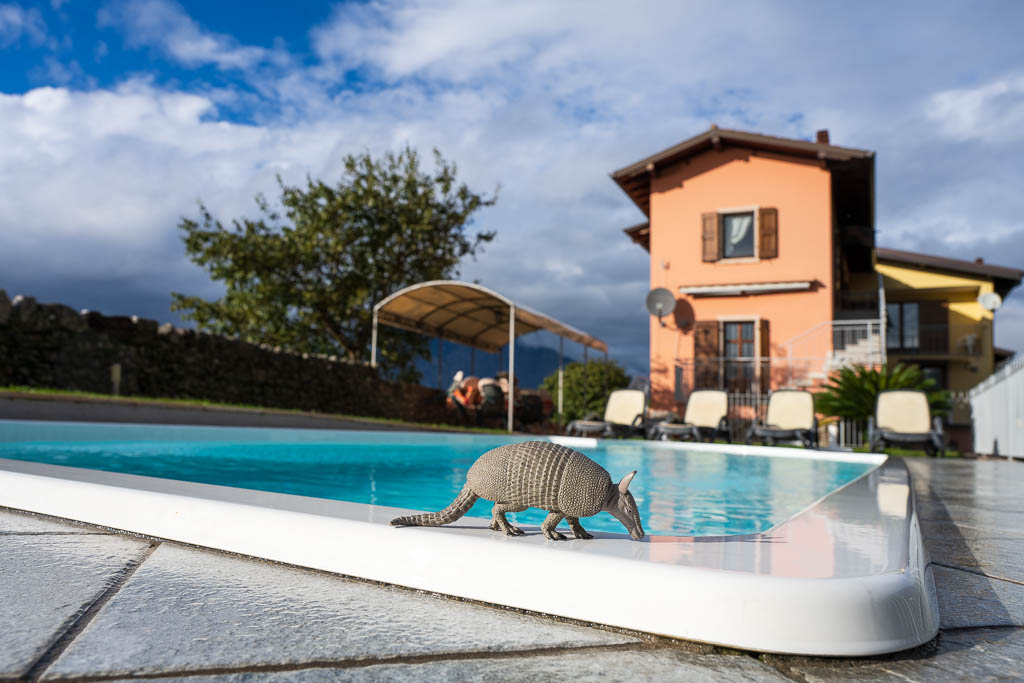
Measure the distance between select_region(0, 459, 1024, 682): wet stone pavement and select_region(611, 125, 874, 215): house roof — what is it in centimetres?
1538

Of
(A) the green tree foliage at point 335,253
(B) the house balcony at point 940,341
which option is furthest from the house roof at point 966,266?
(A) the green tree foliage at point 335,253

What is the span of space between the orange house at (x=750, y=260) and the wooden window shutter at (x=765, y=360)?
0.09ft

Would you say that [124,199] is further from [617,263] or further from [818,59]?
[818,59]

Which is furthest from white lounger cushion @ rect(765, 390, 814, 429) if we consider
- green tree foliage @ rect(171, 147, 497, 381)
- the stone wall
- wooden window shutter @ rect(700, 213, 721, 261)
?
green tree foliage @ rect(171, 147, 497, 381)

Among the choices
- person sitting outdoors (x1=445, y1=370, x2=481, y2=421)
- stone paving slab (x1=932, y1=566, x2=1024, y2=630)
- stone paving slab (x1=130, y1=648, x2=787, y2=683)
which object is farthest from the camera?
person sitting outdoors (x1=445, y1=370, x2=481, y2=421)

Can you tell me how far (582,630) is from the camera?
1.28 metres

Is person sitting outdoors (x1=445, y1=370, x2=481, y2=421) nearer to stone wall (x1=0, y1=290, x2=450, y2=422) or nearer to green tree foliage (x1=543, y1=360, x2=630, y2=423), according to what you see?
stone wall (x1=0, y1=290, x2=450, y2=422)

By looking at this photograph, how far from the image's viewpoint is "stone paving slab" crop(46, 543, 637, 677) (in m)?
1.05

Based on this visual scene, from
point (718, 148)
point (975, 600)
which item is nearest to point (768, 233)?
point (718, 148)

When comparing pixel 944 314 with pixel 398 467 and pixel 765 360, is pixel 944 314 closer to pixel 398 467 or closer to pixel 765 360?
pixel 765 360

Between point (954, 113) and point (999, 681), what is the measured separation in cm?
3826

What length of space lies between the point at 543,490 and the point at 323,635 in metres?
0.59

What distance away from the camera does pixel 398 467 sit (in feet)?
20.0

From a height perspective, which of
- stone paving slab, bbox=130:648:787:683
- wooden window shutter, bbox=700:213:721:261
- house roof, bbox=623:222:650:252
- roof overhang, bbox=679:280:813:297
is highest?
house roof, bbox=623:222:650:252
